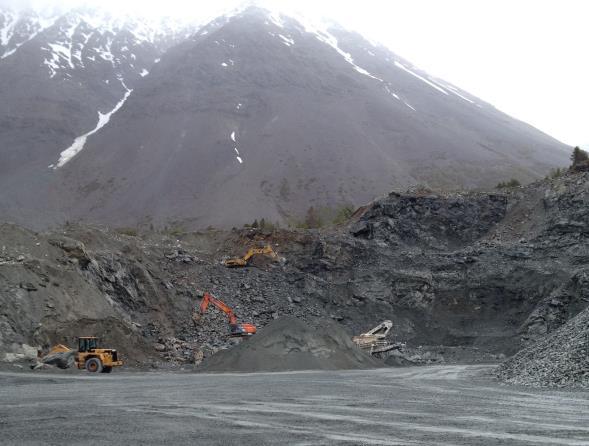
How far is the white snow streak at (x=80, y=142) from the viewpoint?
96.1m

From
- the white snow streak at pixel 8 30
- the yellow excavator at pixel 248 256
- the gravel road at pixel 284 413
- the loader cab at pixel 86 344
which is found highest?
the white snow streak at pixel 8 30

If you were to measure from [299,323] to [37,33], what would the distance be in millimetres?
164138

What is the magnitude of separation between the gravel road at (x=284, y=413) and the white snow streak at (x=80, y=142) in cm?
8234

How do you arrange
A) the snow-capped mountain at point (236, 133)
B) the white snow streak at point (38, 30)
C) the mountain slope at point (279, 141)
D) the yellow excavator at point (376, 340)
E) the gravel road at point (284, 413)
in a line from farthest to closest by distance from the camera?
the white snow streak at point (38, 30), the snow-capped mountain at point (236, 133), the mountain slope at point (279, 141), the yellow excavator at point (376, 340), the gravel road at point (284, 413)

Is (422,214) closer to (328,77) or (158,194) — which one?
(158,194)

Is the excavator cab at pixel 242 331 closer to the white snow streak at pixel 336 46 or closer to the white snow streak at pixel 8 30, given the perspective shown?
the white snow streak at pixel 336 46

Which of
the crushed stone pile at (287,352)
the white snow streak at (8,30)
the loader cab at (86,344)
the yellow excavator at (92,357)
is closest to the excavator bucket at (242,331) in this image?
the crushed stone pile at (287,352)

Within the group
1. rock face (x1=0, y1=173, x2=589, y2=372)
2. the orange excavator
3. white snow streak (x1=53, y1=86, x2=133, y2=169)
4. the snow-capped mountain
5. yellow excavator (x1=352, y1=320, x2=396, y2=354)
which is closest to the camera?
rock face (x1=0, y1=173, x2=589, y2=372)

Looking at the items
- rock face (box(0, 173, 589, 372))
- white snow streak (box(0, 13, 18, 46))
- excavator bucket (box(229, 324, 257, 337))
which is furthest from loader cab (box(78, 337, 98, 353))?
white snow streak (box(0, 13, 18, 46))

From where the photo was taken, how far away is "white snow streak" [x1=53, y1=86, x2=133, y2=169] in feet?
315

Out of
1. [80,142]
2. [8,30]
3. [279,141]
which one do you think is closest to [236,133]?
[279,141]

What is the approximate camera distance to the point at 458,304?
40.4 m

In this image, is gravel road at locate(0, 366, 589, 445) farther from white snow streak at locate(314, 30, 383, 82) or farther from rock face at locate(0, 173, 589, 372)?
white snow streak at locate(314, 30, 383, 82)

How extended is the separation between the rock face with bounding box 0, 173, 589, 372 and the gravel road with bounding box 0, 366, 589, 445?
9.09m
